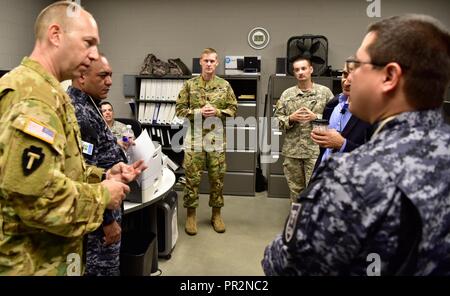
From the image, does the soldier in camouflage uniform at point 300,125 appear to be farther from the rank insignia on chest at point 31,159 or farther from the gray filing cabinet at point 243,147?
the rank insignia on chest at point 31,159

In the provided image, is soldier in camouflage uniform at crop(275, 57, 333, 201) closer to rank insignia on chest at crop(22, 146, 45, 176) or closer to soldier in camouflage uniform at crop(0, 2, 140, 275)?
soldier in camouflage uniform at crop(0, 2, 140, 275)

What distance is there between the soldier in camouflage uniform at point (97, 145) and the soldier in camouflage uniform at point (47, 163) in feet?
1.32

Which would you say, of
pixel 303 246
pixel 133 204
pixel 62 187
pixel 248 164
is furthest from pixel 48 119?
pixel 248 164

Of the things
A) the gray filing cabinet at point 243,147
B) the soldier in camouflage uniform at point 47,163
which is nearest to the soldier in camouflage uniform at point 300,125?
the gray filing cabinet at point 243,147

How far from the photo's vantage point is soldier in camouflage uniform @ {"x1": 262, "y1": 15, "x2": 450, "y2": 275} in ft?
2.27

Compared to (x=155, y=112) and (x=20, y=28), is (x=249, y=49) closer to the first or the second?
(x=155, y=112)

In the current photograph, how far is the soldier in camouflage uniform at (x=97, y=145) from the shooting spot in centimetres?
152

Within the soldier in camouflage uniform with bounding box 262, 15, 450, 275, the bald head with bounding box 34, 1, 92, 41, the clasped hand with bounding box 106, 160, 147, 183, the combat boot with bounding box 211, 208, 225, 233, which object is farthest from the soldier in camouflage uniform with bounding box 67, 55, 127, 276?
the combat boot with bounding box 211, 208, 225, 233

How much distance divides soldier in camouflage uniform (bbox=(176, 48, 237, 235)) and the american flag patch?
2398 mm

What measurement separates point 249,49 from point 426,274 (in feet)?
14.3

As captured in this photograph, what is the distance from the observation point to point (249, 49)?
476cm

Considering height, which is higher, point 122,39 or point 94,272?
point 122,39

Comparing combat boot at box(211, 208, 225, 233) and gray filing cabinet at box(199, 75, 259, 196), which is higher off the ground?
gray filing cabinet at box(199, 75, 259, 196)

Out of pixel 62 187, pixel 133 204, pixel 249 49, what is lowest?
pixel 133 204
